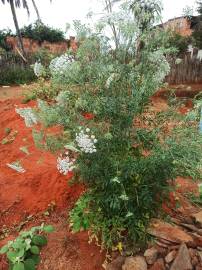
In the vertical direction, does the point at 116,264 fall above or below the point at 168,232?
below

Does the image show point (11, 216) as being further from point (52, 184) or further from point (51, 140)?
point (51, 140)

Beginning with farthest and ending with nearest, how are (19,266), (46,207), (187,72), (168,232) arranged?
(187,72)
(46,207)
(168,232)
(19,266)

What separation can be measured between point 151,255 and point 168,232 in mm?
280

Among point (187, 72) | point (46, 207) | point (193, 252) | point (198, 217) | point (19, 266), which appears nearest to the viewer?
point (19, 266)

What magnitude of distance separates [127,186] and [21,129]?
3.84 meters

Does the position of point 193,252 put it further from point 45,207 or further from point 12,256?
point 45,207

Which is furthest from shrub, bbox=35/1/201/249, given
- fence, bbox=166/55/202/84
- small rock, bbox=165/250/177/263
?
fence, bbox=166/55/202/84

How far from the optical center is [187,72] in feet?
39.5

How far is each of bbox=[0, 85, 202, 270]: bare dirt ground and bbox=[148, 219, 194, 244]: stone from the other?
525mm

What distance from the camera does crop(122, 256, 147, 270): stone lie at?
294cm

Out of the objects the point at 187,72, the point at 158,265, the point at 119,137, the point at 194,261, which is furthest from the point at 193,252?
the point at 187,72

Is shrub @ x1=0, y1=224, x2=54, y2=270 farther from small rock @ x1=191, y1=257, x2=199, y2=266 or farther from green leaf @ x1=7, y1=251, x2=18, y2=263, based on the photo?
small rock @ x1=191, y1=257, x2=199, y2=266

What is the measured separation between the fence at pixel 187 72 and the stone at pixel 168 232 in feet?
30.4

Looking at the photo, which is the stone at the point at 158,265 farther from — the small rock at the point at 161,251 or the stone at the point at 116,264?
the stone at the point at 116,264
